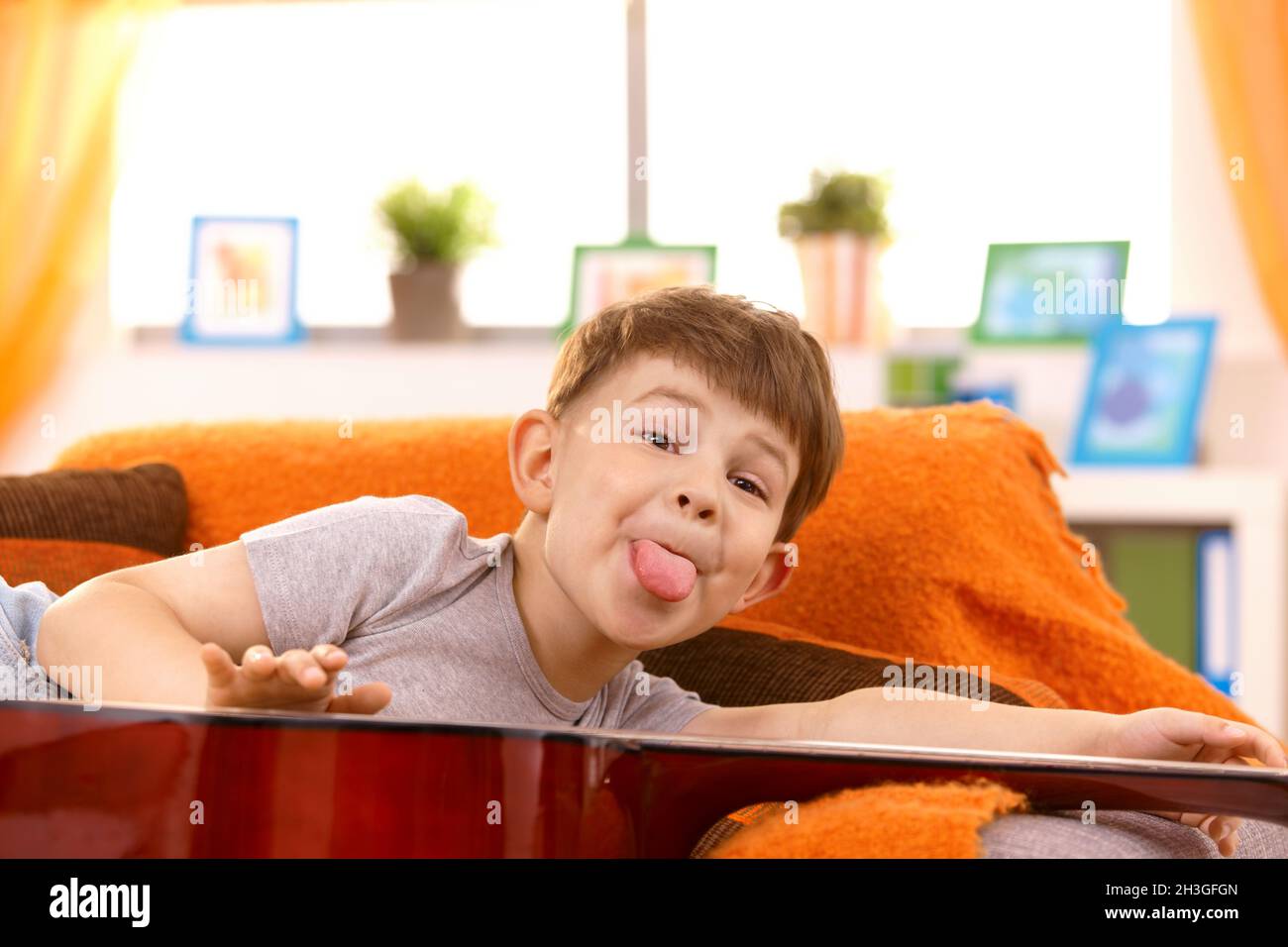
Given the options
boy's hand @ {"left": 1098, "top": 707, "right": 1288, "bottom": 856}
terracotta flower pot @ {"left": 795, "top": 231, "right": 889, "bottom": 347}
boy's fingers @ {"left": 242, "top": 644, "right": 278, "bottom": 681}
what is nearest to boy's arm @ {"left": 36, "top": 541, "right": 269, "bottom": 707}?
boy's fingers @ {"left": 242, "top": 644, "right": 278, "bottom": 681}

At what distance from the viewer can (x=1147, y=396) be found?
2873mm

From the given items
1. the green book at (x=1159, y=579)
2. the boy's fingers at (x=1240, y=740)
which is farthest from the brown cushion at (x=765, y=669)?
the green book at (x=1159, y=579)

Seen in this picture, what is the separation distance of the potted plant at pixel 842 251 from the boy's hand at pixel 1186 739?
2.35 m

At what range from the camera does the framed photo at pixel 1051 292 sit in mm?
3111

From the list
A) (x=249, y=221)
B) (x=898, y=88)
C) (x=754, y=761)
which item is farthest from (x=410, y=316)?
(x=754, y=761)

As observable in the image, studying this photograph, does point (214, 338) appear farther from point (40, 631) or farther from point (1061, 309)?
point (40, 631)

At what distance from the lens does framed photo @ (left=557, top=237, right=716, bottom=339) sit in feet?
10.5

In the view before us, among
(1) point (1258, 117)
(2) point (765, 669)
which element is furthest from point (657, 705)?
(1) point (1258, 117)

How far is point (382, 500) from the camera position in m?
0.96

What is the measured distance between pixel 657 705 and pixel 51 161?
2756 millimetres

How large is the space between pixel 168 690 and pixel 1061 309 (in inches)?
107

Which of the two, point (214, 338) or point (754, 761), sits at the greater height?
point (214, 338)

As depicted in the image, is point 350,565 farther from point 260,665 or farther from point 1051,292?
point 1051,292
